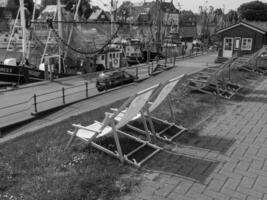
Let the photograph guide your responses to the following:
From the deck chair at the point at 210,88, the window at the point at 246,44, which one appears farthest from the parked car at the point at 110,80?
the window at the point at 246,44

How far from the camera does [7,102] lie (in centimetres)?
1417

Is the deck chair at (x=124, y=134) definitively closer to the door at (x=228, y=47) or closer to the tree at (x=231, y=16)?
the door at (x=228, y=47)

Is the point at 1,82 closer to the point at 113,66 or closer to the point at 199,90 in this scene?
the point at 113,66

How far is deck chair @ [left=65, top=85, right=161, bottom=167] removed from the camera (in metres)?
4.85

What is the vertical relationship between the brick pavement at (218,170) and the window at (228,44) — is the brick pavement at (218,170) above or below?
below

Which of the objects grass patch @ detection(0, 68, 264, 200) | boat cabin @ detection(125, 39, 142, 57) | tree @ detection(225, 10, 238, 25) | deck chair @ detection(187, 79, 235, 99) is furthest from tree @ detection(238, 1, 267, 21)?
grass patch @ detection(0, 68, 264, 200)

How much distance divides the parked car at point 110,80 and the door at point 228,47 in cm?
1645

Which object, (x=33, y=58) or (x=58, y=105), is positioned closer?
(x=58, y=105)

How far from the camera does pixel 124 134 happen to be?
5910 millimetres

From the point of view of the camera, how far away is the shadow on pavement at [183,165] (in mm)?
4676

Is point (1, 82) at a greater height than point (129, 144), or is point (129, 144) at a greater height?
point (129, 144)

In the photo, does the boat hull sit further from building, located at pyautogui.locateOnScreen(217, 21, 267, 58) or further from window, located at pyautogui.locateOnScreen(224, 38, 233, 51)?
window, located at pyautogui.locateOnScreen(224, 38, 233, 51)

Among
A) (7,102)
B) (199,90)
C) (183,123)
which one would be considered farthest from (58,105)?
(183,123)

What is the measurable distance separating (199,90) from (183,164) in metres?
5.82
